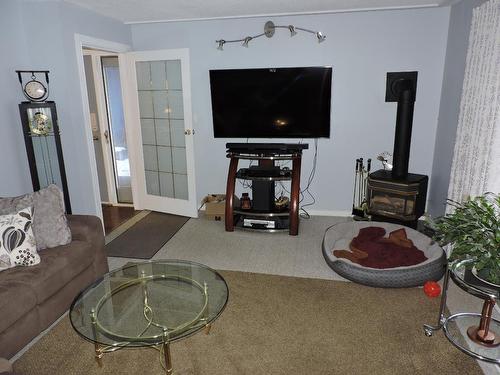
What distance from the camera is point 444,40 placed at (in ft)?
13.0

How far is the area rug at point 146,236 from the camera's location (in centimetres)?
379

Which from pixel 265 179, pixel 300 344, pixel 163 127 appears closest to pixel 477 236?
pixel 300 344

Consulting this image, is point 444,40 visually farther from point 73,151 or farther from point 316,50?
point 73,151

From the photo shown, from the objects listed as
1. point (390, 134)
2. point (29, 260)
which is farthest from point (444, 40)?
point (29, 260)

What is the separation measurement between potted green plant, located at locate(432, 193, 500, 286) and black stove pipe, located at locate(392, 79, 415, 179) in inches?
71.2

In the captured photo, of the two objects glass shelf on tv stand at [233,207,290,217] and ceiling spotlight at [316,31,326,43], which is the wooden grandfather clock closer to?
glass shelf on tv stand at [233,207,290,217]

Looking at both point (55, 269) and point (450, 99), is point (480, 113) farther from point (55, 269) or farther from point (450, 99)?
point (55, 269)

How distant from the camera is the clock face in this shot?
10.8 ft

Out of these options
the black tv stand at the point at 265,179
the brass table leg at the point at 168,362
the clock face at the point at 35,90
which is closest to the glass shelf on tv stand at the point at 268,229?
the black tv stand at the point at 265,179

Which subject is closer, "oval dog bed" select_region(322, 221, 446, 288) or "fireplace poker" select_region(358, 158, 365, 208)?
"oval dog bed" select_region(322, 221, 446, 288)

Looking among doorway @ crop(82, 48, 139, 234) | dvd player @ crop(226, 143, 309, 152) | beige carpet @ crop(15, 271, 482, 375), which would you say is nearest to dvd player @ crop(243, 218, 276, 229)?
dvd player @ crop(226, 143, 309, 152)

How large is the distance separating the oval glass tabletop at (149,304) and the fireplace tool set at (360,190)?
2.45 m

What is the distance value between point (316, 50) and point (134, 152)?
267 centimetres

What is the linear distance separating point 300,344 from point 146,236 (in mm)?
2422
